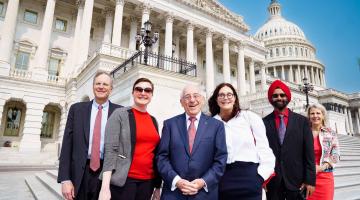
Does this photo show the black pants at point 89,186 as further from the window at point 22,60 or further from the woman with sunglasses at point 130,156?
the window at point 22,60

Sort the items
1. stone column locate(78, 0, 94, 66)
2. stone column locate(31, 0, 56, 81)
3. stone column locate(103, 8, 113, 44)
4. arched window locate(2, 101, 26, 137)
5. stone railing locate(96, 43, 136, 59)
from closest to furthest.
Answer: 1. stone railing locate(96, 43, 136, 59)
2. arched window locate(2, 101, 26, 137)
3. stone column locate(31, 0, 56, 81)
4. stone column locate(78, 0, 94, 66)
5. stone column locate(103, 8, 113, 44)

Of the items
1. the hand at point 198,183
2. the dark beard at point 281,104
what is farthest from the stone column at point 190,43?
the hand at point 198,183

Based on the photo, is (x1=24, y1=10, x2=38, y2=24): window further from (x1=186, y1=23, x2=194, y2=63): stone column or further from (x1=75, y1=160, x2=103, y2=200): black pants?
(x1=75, y1=160, x2=103, y2=200): black pants

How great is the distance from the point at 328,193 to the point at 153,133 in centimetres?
273

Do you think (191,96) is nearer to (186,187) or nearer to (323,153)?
(186,187)

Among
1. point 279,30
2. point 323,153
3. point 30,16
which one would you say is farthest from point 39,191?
point 279,30

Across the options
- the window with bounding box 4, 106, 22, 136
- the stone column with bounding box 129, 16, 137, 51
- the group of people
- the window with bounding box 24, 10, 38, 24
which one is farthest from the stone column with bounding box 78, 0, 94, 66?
the group of people

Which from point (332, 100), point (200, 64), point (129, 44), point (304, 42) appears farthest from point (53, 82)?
point (304, 42)

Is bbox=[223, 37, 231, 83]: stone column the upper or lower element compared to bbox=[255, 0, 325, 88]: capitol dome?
lower

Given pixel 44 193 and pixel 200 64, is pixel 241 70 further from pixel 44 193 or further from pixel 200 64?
pixel 44 193

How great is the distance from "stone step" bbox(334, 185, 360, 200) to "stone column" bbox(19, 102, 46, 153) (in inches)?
781

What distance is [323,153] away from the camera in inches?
147

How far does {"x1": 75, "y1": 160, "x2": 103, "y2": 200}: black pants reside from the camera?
2939mm

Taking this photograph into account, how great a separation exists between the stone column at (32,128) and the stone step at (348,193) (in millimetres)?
19848
